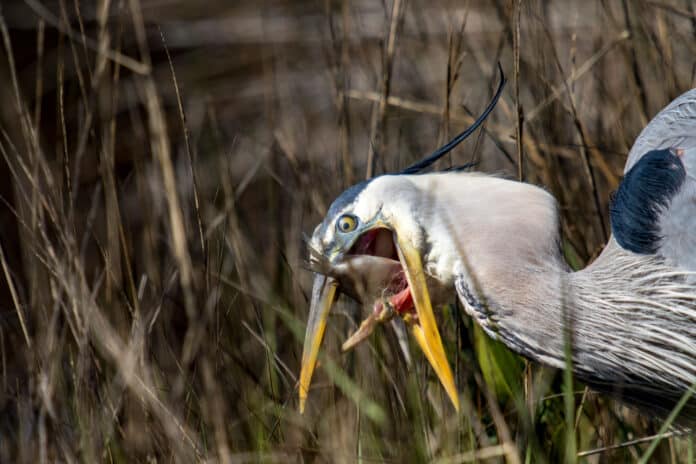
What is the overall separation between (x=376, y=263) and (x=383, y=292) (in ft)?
0.20

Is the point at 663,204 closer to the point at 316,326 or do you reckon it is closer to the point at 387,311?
the point at 387,311

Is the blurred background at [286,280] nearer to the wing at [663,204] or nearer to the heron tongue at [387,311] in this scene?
the heron tongue at [387,311]

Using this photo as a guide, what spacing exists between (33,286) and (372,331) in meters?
0.75

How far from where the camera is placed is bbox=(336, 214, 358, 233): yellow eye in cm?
224

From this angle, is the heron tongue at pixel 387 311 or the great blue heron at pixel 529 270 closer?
the great blue heron at pixel 529 270

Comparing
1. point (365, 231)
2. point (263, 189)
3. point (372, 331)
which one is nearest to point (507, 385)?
point (372, 331)

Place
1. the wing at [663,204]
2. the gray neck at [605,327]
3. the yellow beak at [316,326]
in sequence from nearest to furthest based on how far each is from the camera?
the gray neck at [605,327] < the wing at [663,204] < the yellow beak at [316,326]

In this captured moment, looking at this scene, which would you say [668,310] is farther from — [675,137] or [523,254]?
[675,137]

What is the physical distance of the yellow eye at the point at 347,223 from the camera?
2242mm

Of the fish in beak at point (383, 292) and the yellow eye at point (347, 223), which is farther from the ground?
the yellow eye at point (347, 223)

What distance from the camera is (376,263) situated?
2254 mm

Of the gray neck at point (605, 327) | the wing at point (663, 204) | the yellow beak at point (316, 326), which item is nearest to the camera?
the gray neck at point (605, 327)

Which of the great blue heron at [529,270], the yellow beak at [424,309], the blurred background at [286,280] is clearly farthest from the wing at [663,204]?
the yellow beak at [424,309]

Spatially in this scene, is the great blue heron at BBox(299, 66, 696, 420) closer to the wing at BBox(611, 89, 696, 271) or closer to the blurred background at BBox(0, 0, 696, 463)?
the wing at BBox(611, 89, 696, 271)
